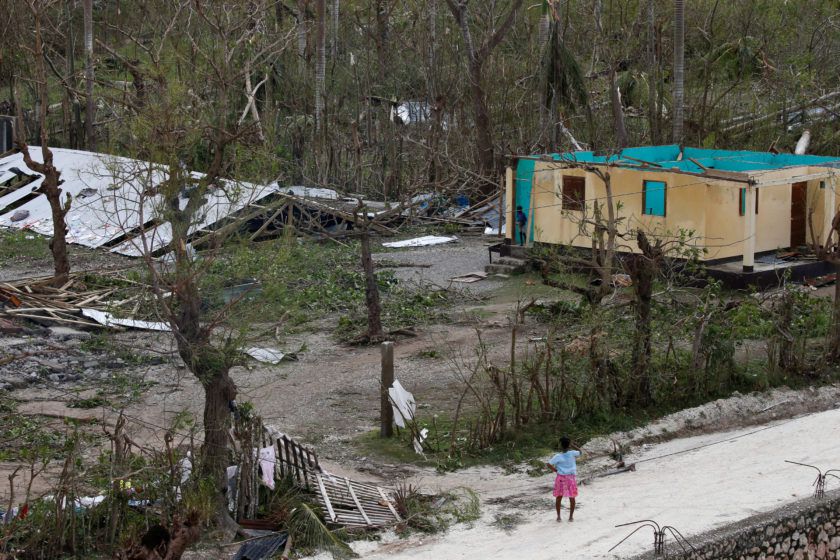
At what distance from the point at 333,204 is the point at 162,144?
12.6 meters

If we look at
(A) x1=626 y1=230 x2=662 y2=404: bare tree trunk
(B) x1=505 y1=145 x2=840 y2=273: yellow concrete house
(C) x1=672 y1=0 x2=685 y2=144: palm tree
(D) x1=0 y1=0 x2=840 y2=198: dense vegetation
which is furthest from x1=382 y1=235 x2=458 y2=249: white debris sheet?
(A) x1=626 y1=230 x2=662 y2=404: bare tree trunk

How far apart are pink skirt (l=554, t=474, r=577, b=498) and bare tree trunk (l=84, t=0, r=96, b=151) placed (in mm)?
16877

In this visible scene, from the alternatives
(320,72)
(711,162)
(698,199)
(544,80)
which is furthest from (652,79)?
(698,199)

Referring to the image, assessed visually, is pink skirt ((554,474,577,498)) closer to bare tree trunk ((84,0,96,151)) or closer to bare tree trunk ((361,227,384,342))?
bare tree trunk ((361,227,384,342))

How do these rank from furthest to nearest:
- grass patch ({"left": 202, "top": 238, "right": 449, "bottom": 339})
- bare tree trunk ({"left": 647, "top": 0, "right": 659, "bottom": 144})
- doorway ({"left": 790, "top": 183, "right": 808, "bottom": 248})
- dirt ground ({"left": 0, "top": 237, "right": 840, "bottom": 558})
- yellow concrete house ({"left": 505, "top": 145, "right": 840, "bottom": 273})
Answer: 1. bare tree trunk ({"left": 647, "top": 0, "right": 659, "bottom": 144})
2. doorway ({"left": 790, "top": 183, "right": 808, "bottom": 248})
3. yellow concrete house ({"left": 505, "top": 145, "right": 840, "bottom": 273})
4. grass patch ({"left": 202, "top": 238, "right": 449, "bottom": 339})
5. dirt ground ({"left": 0, "top": 237, "right": 840, "bottom": 558})

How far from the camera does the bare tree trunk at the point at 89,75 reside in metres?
25.9

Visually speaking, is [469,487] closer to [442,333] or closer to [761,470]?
[761,470]

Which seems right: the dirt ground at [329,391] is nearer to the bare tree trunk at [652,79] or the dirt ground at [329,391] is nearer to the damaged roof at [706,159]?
the damaged roof at [706,159]

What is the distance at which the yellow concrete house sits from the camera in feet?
63.4

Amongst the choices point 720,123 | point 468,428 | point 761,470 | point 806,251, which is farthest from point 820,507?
point 720,123

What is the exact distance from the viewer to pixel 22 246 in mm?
22938

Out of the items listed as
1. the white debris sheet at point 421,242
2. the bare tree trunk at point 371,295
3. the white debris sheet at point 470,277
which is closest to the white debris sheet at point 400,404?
the bare tree trunk at point 371,295

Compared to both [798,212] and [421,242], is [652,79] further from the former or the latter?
[421,242]

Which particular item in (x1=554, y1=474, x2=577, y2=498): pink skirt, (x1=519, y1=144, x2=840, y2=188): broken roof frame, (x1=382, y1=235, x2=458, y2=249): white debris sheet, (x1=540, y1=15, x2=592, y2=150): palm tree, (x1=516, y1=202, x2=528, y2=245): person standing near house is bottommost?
(x1=554, y1=474, x2=577, y2=498): pink skirt
